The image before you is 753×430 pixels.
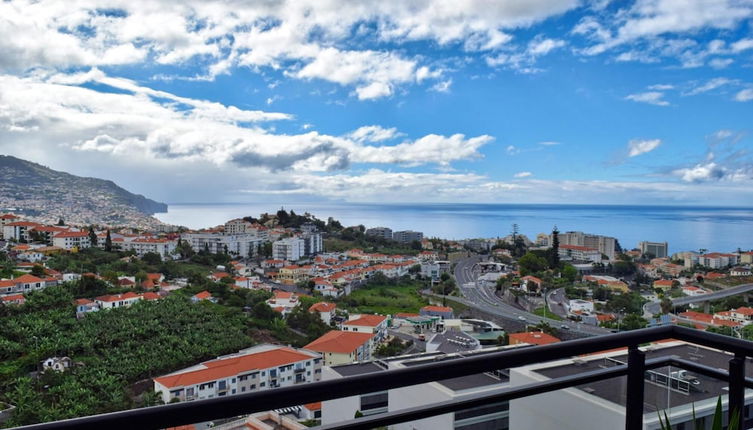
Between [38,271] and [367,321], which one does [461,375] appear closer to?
[367,321]

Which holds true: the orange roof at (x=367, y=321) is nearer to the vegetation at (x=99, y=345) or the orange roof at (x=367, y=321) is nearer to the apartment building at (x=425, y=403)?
the vegetation at (x=99, y=345)

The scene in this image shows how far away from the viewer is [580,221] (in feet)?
84.0

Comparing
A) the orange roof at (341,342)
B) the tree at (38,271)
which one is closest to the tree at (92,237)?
the tree at (38,271)

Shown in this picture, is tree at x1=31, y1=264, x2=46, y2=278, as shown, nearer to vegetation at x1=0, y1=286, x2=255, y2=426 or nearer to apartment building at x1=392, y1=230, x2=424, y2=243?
vegetation at x1=0, y1=286, x2=255, y2=426

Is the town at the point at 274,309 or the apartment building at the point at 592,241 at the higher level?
the apartment building at the point at 592,241

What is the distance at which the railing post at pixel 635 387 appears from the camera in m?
0.93

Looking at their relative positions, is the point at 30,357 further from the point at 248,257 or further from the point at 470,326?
the point at 248,257

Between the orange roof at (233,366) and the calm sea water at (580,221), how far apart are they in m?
11.3

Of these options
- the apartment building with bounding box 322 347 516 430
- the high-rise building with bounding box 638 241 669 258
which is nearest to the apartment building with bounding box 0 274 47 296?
the apartment building with bounding box 322 347 516 430

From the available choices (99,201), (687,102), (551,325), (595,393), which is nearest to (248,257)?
(99,201)

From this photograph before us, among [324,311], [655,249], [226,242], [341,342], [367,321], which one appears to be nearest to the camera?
[341,342]

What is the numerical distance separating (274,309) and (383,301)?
16.3 ft

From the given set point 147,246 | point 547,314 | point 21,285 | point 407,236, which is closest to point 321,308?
point 547,314

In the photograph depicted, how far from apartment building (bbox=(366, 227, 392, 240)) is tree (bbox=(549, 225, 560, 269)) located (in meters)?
15.7
